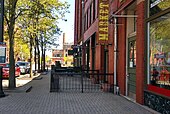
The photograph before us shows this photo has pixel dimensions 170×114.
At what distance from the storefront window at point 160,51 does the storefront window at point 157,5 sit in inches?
10.0

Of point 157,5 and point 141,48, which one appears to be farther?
point 141,48

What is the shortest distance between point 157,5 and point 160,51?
1385 millimetres

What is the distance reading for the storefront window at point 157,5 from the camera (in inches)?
354

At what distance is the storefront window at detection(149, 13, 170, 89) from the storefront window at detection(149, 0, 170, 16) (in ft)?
0.83

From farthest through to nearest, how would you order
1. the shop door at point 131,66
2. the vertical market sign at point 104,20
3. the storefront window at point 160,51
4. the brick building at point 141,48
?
the vertical market sign at point 104,20 < the shop door at point 131,66 < the brick building at point 141,48 < the storefront window at point 160,51

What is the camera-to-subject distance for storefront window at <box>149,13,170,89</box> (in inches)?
354

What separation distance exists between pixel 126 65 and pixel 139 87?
295 cm

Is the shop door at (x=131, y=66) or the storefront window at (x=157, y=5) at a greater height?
the storefront window at (x=157, y=5)

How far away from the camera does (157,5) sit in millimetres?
9648

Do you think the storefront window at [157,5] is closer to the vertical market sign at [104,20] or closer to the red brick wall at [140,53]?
the red brick wall at [140,53]

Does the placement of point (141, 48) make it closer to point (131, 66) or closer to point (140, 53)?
point (140, 53)

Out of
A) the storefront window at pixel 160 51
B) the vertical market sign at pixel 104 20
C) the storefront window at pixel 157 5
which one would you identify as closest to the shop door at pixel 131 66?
the storefront window at pixel 160 51

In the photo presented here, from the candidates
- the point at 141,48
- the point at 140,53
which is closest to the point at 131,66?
the point at 140,53

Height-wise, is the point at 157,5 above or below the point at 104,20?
below
